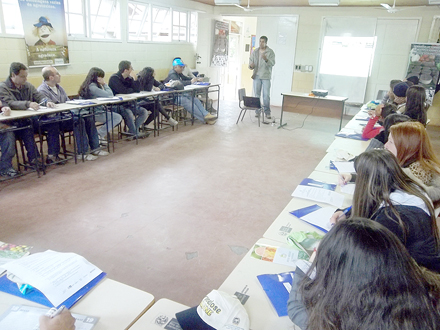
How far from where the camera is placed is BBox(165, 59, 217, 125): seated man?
22.3 ft

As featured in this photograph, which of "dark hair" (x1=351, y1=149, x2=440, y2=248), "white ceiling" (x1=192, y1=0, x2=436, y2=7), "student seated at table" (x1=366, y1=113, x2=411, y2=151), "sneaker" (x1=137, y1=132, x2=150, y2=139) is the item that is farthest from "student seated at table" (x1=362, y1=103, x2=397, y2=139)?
"white ceiling" (x1=192, y1=0, x2=436, y2=7)

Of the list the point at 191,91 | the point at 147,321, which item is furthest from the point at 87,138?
the point at 147,321

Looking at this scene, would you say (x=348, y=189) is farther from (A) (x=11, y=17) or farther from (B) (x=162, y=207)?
(A) (x=11, y=17)

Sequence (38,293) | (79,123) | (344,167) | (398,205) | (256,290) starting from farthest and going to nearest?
(79,123) → (344,167) → (398,205) → (256,290) → (38,293)

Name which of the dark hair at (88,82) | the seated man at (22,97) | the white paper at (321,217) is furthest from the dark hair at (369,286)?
the dark hair at (88,82)

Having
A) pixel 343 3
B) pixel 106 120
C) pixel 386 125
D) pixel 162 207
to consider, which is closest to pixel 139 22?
pixel 106 120

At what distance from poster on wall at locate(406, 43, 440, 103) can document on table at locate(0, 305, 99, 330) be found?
7.93 meters

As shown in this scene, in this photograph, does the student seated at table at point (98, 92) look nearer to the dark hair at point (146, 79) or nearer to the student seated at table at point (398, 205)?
the dark hair at point (146, 79)

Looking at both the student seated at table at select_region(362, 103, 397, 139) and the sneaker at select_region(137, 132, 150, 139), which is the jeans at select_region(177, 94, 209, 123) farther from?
the student seated at table at select_region(362, 103, 397, 139)

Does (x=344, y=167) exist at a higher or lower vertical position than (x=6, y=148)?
higher

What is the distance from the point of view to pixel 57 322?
1014 millimetres

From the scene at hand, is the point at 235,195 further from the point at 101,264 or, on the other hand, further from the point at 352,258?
the point at 352,258

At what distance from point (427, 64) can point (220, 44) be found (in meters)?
5.13

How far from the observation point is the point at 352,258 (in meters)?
0.85
